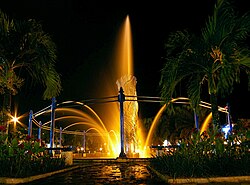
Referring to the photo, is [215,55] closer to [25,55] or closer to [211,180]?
[211,180]

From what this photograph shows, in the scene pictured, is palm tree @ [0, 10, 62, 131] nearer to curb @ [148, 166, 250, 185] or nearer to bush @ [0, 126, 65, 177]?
bush @ [0, 126, 65, 177]

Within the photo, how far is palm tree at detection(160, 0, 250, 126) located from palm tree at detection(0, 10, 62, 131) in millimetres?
5300

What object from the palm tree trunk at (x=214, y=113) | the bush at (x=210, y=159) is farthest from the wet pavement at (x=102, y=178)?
the palm tree trunk at (x=214, y=113)

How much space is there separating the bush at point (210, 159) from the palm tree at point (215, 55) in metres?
2.15

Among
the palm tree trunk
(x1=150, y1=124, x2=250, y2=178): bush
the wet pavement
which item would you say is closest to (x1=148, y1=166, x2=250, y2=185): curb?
(x1=150, y1=124, x2=250, y2=178): bush

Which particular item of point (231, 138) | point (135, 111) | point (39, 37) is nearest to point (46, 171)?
point (39, 37)

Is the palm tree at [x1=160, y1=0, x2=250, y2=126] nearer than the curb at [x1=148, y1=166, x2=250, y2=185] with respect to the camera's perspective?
No

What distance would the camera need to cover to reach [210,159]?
870cm

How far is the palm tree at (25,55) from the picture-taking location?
12.0 m

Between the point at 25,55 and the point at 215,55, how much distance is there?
8.28 m

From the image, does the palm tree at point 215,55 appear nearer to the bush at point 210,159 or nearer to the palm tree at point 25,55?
Answer: the bush at point 210,159

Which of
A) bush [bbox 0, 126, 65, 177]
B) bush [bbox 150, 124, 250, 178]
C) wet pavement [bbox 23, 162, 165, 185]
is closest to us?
bush [bbox 150, 124, 250, 178]

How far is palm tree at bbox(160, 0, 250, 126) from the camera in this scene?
11.3 m

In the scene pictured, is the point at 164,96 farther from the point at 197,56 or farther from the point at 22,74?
the point at 22,74
